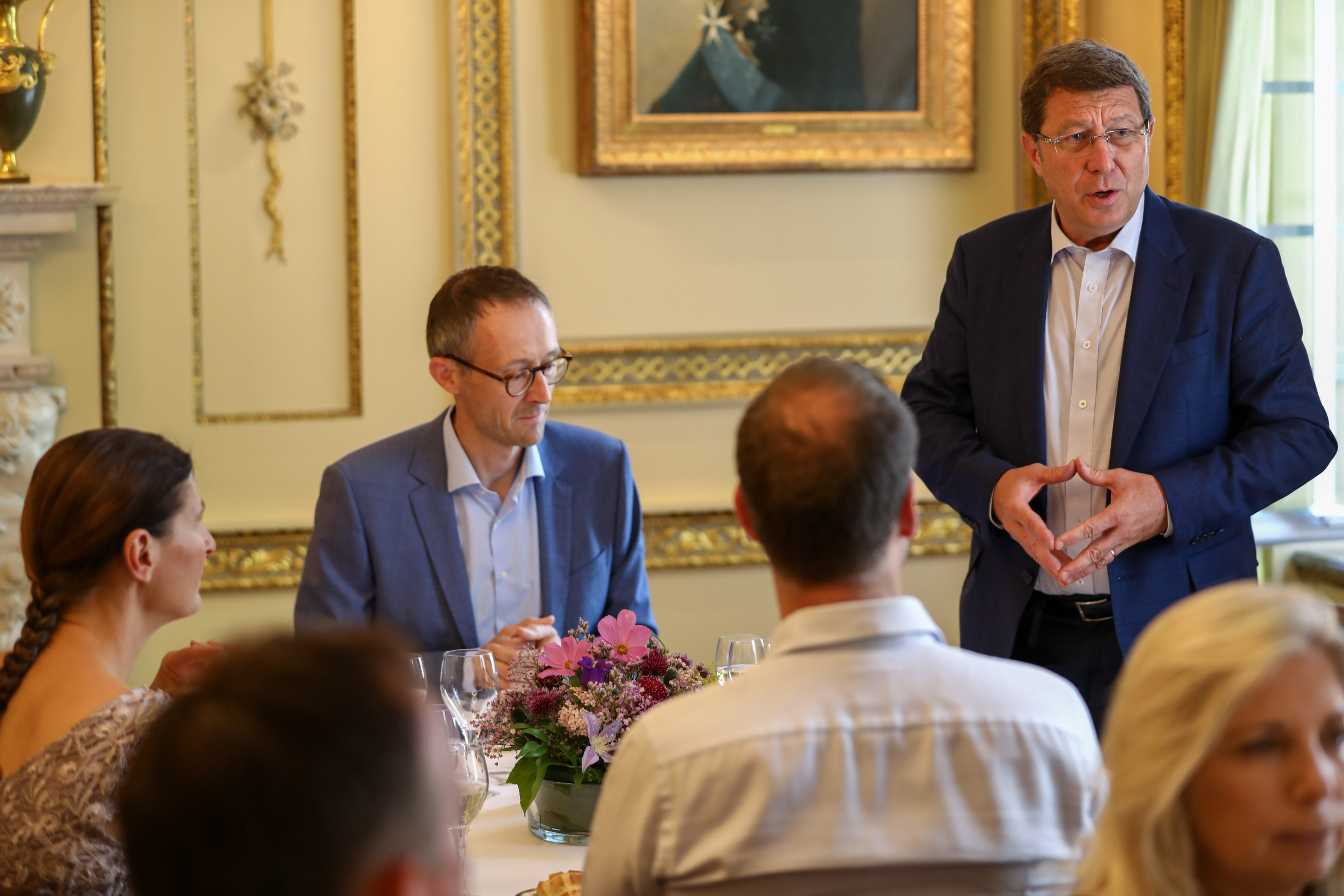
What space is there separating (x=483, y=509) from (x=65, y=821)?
128 cm

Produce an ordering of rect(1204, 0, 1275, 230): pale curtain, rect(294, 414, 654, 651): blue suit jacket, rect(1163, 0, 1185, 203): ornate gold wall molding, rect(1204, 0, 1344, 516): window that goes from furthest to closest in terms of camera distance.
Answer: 1. rect(1163, 0, 1185, 203): ornate gold wall molding
2. rect(1204, 0, 1275, 230): pale curtain
3. rect(1204, 0, 1344, 516): window
4. rect(294, 414, 654, 651): blue suit jacket

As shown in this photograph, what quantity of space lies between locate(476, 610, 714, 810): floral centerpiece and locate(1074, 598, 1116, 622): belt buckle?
2.65 feet

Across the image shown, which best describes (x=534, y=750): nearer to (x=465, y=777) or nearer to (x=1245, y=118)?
(x=465, y=777)

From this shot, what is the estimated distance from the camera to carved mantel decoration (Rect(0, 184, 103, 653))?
12.5ft

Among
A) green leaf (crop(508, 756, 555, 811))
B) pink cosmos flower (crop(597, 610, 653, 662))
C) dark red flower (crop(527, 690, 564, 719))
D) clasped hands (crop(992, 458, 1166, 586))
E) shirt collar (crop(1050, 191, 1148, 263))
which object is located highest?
shirt collar (crop(1050, 191, 1148, 263))

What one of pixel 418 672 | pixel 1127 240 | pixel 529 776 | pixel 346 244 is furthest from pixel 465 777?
pixel 346 244

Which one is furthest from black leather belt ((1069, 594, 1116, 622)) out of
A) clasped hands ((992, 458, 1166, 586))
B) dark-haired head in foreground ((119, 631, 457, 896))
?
dark-haired head in foreground ((119, 631, 457, 896))

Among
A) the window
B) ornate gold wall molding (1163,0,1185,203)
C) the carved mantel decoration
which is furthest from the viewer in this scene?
ornate gold wall molding (1163,0,1185,203)

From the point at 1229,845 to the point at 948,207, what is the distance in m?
3.46

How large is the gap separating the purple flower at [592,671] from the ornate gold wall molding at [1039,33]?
9.53 feet

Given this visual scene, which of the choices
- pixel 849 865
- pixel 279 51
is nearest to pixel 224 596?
pixel 279 51

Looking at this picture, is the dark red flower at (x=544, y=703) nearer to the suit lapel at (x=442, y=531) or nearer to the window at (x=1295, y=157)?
the suit lapel at (x=442, y=531)

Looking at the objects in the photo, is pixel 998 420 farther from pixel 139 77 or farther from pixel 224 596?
pixel 139 77

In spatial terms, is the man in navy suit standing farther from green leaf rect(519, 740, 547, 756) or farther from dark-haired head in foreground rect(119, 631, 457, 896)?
dark-haired head in foreground rect(119, 631, 457, 896)
